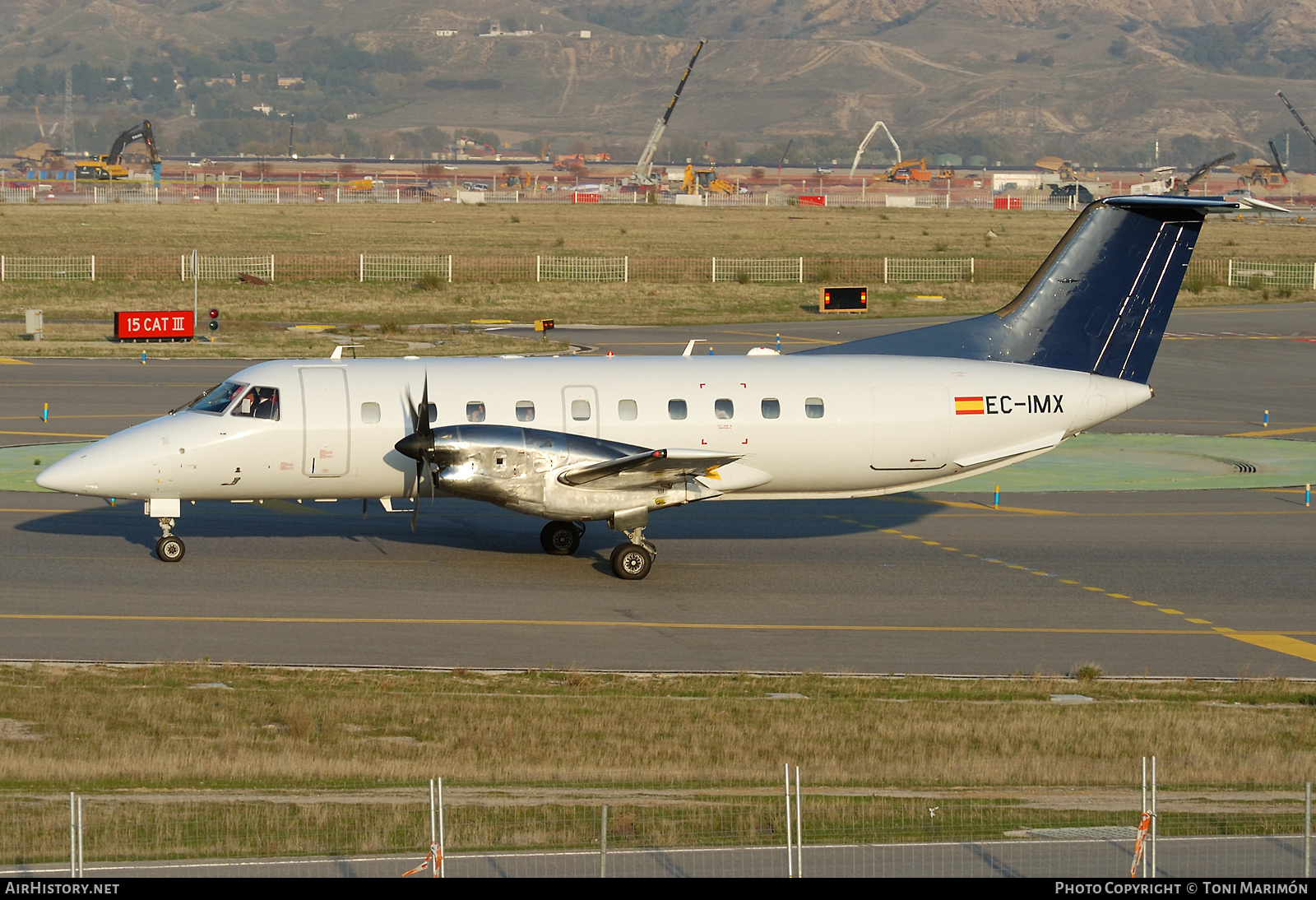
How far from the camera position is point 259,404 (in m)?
27.8

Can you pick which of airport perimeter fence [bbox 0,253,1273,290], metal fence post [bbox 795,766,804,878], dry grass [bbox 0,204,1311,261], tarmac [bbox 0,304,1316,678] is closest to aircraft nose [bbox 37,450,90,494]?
tarmac [bbox 0,304,1316,678]

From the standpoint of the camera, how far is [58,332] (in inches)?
2522

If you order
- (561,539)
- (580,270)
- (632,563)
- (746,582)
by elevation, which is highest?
(580,270)

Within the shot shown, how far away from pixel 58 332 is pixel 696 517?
133ft

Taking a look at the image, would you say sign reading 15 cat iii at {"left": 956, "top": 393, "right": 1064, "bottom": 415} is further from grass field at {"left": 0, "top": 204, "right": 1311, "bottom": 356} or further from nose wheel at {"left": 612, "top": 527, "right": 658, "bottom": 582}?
grass field at {"left": 0, "top": 204, "right": 1311, "bottom": 356}

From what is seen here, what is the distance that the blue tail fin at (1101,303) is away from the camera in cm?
2997

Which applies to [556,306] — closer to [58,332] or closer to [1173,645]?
[58,332]

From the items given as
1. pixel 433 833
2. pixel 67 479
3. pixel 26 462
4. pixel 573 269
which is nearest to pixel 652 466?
pixel 67 479

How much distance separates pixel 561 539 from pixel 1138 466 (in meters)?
16.9

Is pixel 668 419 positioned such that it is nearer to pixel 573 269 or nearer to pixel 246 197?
pixel 573 269

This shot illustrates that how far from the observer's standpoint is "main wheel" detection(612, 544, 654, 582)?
27.8 meters

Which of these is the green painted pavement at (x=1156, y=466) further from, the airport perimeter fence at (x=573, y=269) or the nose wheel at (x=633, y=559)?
the airport perimeter fence at (x=573, y=269)

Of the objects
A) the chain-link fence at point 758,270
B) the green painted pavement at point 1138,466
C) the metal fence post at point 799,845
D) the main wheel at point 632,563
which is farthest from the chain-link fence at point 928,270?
the metal fence post at point 799,845

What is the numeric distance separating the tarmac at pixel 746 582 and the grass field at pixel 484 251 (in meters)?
26.6
